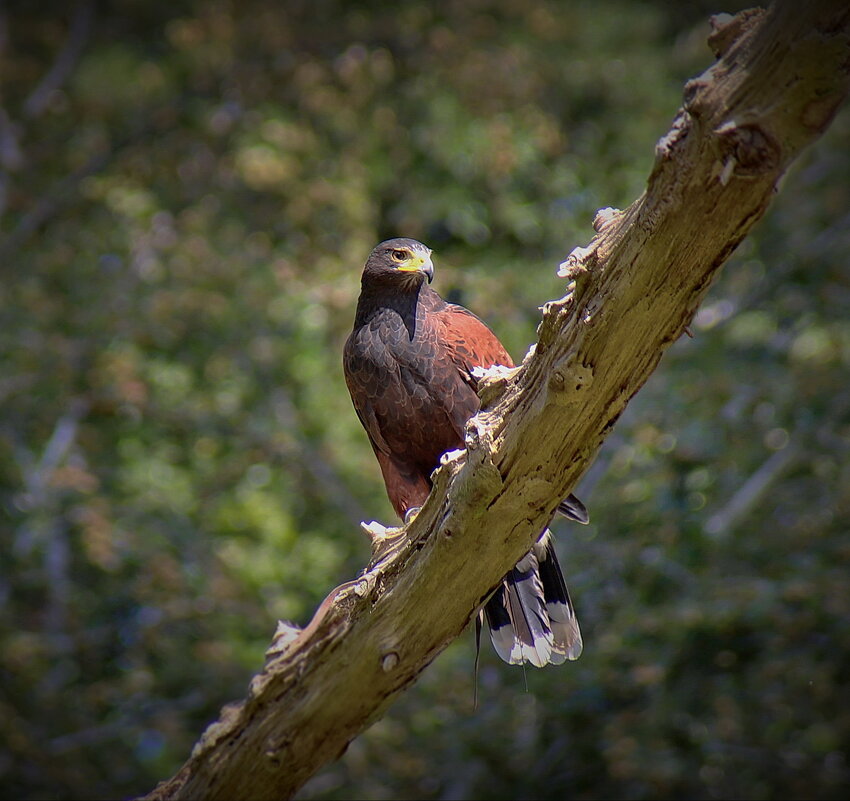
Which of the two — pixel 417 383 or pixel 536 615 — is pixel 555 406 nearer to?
pixel 417 383

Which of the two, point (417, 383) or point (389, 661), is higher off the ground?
point (417, 383)

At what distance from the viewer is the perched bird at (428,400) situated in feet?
10.6

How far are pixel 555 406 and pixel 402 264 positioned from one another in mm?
1475

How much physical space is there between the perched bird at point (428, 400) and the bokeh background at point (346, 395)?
111 cm

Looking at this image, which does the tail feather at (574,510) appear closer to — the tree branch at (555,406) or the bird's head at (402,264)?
the tree branch at (555,406)

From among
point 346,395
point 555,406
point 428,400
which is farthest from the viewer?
point 346,395

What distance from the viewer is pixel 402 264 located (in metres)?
3.43

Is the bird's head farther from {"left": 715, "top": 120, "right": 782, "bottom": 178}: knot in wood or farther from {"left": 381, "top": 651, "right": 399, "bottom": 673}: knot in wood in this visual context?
{"left": 715, "top": 120, "right": 782, "bottom": 178}: knot in wood

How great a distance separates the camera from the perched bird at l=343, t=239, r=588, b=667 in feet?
10.6

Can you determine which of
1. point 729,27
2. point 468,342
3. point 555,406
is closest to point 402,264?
point 468,342

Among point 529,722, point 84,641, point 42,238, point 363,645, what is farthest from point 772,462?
point 42,238

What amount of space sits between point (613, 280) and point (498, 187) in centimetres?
457

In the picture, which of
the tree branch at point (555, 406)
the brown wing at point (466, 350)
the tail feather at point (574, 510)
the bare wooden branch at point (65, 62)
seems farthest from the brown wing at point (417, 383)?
the bare wooden branch at point (65, 62)

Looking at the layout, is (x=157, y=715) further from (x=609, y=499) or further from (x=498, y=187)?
(x=498, y=187)
